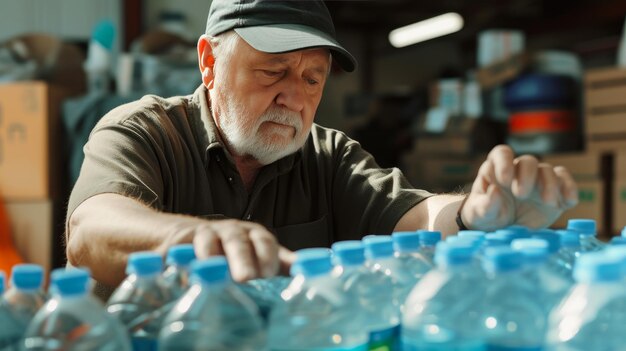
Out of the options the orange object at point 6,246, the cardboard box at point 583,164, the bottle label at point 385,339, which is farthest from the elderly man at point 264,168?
the cardboard box at point 583,164

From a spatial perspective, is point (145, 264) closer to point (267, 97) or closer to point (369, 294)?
point (369, 294)

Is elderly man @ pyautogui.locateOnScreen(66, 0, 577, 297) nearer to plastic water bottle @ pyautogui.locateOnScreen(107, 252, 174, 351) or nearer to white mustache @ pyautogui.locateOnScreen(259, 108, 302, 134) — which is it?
white mustache @ pyautogui.locateOnScreen(259, 108, 302, 134)

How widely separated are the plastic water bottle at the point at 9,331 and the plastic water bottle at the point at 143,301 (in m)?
0.11

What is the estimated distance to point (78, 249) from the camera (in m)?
1.29

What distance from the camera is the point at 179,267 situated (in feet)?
3.27

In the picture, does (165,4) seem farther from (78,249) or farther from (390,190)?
(78,249)

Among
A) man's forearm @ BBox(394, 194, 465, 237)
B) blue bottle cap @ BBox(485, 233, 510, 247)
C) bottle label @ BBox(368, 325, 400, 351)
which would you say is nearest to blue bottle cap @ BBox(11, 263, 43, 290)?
bottle label @ BBox(368, 325, 400, 351)

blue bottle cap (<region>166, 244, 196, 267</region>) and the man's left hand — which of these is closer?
blue bottle cap (<region>166, 244, 196, 267</region>)

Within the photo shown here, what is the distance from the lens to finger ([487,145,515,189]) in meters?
1.27

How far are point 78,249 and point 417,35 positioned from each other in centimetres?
834

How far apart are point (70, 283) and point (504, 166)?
78 cm

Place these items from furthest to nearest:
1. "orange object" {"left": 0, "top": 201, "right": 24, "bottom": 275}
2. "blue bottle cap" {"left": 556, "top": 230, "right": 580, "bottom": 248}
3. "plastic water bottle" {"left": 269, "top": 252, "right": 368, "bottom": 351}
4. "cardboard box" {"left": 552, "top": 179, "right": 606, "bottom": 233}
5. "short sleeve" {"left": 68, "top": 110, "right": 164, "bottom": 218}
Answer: "cardboard box" {"left": 552, "top": 179, "right": 606, "bottom": 233} < "orange object" {"left": 0, "top": 201, "right": 24, "bottom": 275} < "short sleeve" {"left": 68, "top": 110, "right": 164, "bottom": 218} < "blue bottle cap" {"left": 556, "top": 230, "right": 580, "bottom": 248} < "plastic water bottle" {"left": 269, "top": 252, "right": 368, "bottom": 351}

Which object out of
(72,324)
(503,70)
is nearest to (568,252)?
(72,324)

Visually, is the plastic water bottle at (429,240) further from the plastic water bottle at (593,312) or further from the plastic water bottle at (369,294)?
the plastic water bottle at (593,312)
